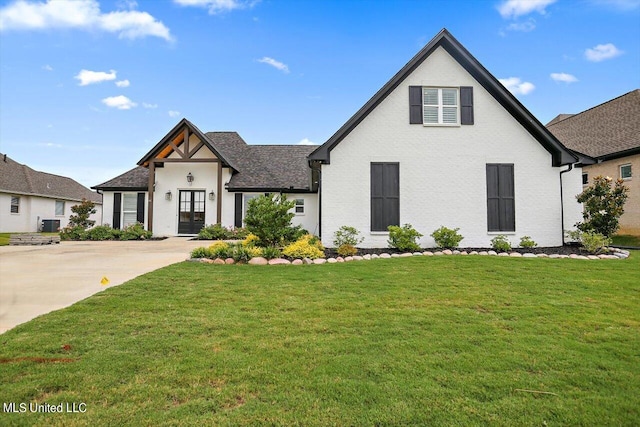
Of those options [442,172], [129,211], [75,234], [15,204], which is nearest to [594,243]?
[442,172]

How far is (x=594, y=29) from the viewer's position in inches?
524

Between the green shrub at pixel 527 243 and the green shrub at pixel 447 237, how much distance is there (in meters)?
2.18

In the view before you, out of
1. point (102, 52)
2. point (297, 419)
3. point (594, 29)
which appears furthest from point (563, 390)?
point (102, 52)

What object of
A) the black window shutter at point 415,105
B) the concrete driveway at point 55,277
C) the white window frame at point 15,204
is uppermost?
the black window shutter at point 415,105

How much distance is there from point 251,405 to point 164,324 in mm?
2177

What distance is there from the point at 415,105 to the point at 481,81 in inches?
98.9

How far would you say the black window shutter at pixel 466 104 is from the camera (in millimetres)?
11273

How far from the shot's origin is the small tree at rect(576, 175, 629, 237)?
11.0 metres

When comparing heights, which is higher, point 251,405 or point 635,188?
point 635,188

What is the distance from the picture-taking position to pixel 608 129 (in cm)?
1889

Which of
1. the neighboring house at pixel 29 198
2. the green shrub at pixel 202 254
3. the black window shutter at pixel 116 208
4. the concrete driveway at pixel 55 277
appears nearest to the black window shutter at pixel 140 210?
the black window shutter at pixel 116 208

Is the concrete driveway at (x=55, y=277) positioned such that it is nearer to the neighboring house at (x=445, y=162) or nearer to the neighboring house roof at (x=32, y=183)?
the neighboring house at (x=445, y=162)

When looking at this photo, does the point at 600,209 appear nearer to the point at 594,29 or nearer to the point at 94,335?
the point at 594,29

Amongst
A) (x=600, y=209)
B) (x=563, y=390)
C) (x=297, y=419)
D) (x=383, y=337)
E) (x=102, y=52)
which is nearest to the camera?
(x=297, y=419)
